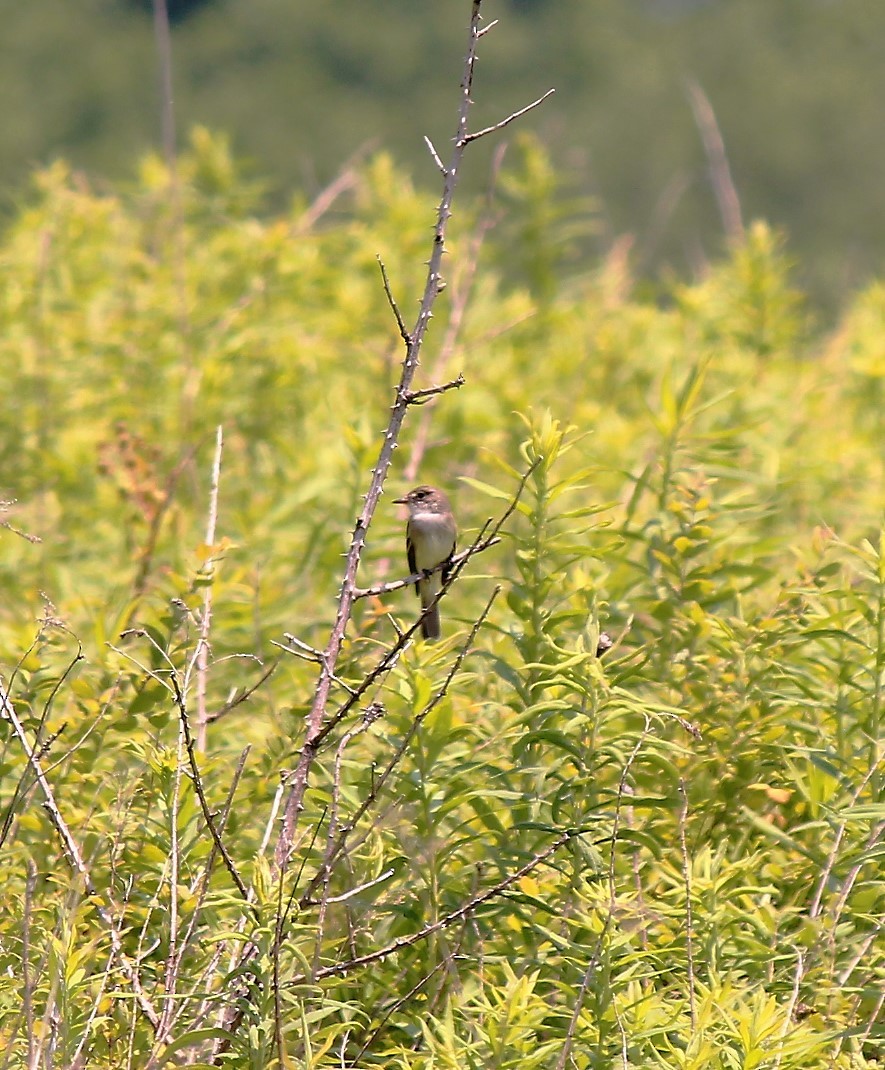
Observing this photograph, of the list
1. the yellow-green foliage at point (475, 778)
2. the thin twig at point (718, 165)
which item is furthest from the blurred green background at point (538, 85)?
the yellow-green foliage at point (475, 778)

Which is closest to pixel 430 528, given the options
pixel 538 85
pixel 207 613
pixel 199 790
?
pixel 207 613

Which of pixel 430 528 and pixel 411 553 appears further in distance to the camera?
pixel 411 553

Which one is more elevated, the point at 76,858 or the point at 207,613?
the point at 207,613

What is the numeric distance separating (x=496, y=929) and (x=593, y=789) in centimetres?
47

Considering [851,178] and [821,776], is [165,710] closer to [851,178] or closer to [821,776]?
[821,776]

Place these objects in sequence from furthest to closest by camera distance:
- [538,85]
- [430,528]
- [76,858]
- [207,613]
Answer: [538,85] → [430,528] → [207,613] → [76,858]

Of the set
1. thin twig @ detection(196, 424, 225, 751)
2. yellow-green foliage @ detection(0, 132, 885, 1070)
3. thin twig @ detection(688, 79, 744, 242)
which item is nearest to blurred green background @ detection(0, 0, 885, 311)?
thin twig @ detection(688, 79, 744, 242)

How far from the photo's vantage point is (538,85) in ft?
131

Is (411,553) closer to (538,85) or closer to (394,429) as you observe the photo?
(394,429)

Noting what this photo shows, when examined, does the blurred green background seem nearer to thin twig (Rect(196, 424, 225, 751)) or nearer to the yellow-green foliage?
the yellow-green foliage

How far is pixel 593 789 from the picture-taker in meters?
3.81

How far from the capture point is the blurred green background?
31.8 meters

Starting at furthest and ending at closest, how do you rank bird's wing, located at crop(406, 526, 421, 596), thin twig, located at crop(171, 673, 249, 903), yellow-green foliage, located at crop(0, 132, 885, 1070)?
bird's wing, located at crop(406, 526, 421, 596) < yellow-green foliage, located at crop(0, 132, 885, 1070) < thin twig, located at crop(171, 673, 249, 903)

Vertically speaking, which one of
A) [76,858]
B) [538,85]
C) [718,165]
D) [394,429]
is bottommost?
[76,858]
